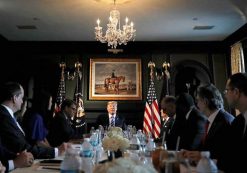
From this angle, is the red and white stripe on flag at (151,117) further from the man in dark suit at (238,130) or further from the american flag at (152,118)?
the man in dark suit at (238,130)

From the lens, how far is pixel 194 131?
9.17 ft

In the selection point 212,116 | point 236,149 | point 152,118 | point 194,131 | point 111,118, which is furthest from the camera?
point 111,118

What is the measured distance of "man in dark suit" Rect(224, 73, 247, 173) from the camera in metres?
1.84

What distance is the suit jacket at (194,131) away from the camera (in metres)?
2.78

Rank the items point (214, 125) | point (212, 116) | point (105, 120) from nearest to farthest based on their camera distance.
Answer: point (214, 125) < point (212, 116) < point (105, 120)

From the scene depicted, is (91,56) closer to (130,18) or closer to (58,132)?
(130,18)

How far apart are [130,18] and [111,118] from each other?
2541mm

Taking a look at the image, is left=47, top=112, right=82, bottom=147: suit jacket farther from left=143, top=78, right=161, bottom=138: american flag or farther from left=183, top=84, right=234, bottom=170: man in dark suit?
left=143, top=78, right=161, bottom=138: american flag

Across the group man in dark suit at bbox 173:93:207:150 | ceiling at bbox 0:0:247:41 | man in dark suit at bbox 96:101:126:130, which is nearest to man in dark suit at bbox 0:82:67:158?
man in dark suit at bbox 173:93:207:150

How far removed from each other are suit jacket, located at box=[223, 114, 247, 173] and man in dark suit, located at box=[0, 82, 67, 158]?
1.48 m

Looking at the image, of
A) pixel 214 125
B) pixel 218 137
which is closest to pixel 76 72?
pixel 214 125

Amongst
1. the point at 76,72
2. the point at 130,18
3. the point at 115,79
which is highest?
the point at 130,18

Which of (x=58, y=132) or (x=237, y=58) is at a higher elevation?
(x=237, y=58)

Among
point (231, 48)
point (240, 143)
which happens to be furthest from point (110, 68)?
point (240, 143)
